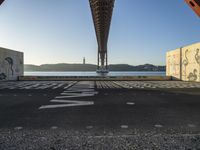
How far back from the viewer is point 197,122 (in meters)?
4.54

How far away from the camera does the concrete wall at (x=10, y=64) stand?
25.1m

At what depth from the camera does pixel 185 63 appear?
25.7 metres

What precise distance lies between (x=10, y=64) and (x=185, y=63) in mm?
26487

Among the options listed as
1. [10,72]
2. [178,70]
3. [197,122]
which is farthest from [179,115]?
[10,72]

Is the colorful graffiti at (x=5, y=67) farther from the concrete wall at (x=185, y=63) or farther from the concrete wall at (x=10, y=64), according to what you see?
the concrete wall at (x=185, y=63)

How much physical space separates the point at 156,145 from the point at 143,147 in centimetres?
26

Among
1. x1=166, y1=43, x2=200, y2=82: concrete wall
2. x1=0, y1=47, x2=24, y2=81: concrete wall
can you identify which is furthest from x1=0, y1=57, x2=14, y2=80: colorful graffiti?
x1=166, y1=43, x2=200, y2=82: concrete wall

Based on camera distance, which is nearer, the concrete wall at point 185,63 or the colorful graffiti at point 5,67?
the concrete wall at point 185,63

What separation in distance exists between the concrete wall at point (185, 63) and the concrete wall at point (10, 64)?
26.1 meters

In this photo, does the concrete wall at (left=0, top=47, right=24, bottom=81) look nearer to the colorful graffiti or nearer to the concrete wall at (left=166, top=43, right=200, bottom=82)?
the colorful graffiti

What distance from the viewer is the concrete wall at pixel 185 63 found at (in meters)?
22.9

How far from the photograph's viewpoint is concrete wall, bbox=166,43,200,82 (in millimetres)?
22891

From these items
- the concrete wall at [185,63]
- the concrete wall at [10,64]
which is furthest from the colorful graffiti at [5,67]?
Result: the concrete wall at [185,63]

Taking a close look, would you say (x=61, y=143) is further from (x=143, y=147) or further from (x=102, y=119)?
(x=102, y=119)
